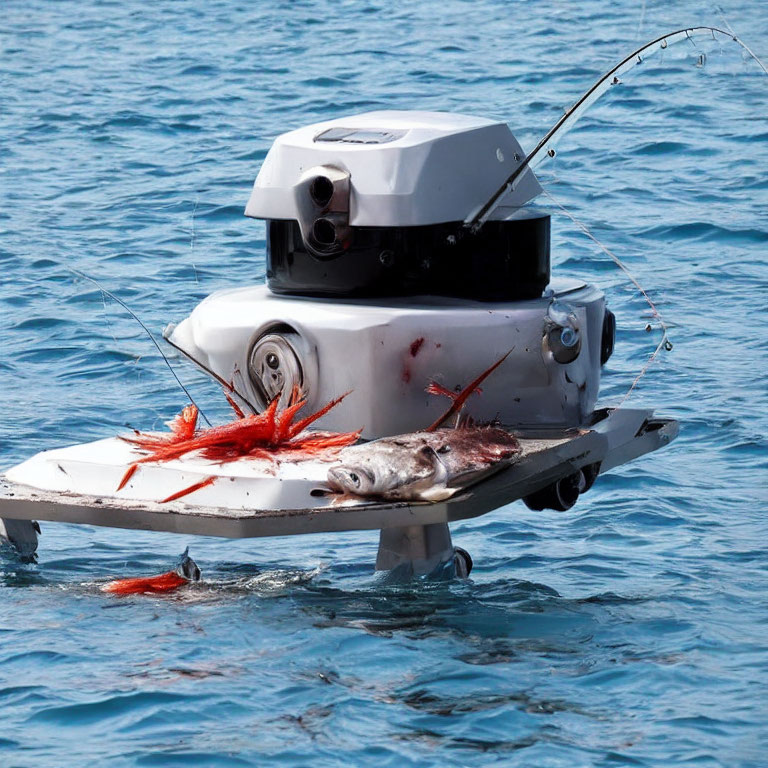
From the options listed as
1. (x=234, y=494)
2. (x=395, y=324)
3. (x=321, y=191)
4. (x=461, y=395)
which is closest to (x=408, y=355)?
(x=395, y=324)

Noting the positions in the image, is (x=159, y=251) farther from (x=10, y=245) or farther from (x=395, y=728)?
(x=395, y=728)

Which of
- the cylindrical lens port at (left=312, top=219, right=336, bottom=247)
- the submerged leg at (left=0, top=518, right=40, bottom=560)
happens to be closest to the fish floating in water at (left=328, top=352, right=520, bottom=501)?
the cylindrical lens port at (left=312, top=219, right=336, bottom=247)

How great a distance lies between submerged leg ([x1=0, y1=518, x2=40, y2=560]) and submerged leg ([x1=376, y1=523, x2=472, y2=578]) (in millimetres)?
1204

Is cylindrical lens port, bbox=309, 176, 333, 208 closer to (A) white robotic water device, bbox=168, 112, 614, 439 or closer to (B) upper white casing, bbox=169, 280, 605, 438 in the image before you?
(A) white robotic water device, bbox=168, 112, 614, 439

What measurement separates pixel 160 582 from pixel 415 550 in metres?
0.86

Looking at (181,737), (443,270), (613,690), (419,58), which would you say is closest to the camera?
(181,737)

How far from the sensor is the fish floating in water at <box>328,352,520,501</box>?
5254mm

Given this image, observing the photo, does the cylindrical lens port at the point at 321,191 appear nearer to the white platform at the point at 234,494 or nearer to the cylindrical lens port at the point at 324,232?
the cylindrical lens port at the point at 324,232

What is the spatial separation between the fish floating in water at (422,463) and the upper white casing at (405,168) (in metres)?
0.74

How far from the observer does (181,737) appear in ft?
15.3

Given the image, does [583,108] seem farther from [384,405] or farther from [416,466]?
[416,466]

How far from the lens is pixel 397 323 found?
5664mm

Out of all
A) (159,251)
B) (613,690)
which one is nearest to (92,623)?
(613,690)

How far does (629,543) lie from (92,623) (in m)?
2.39
